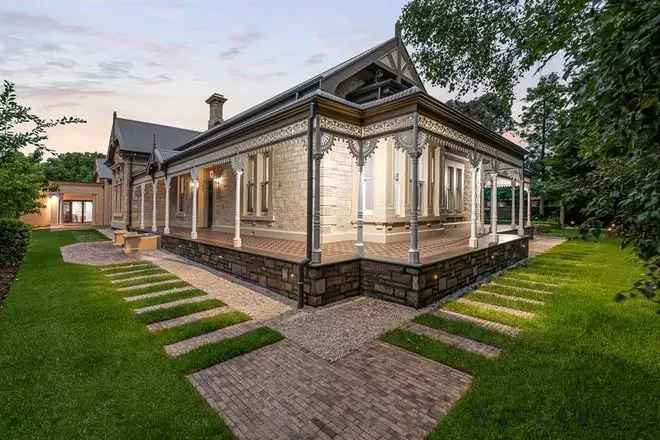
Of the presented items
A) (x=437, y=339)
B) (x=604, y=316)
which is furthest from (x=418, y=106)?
(x=604, y=316)

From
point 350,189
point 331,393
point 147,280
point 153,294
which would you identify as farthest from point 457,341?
point 147,280

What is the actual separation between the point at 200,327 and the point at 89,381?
1.50 metres

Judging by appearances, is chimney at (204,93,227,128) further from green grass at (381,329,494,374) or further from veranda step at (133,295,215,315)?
green grass at (381,329,494,374)

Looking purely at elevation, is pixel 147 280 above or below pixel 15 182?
below

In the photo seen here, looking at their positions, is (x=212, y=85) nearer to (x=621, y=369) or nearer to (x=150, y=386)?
(x=150, y=386)

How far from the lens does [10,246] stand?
9812 millimetres

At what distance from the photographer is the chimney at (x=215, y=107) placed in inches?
704

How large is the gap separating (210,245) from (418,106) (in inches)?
267

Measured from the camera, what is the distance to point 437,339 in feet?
13.4

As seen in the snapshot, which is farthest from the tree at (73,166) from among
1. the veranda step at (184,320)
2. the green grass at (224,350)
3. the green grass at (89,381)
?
the green grass at (224,350)

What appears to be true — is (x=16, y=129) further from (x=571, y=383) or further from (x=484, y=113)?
(x=484, y=113)

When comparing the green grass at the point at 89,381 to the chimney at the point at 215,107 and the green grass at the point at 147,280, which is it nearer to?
the green grass at the point at 147,280

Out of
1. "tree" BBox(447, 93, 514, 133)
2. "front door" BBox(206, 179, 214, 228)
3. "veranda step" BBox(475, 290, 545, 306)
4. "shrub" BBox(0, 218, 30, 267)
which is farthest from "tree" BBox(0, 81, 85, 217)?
"tree" BBox(447, 93, 514, 133)

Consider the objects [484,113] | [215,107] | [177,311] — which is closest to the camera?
[177,311]
